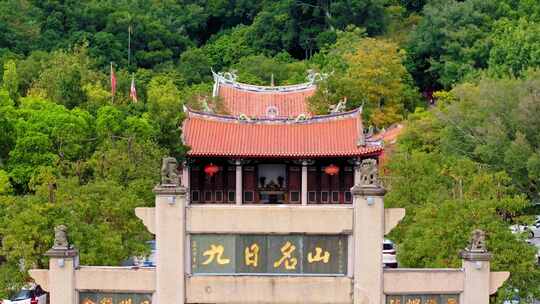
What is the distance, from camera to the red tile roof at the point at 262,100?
51938 mm

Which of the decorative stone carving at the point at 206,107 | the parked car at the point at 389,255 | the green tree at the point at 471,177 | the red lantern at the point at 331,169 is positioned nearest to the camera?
the green tree at the point at 471,177

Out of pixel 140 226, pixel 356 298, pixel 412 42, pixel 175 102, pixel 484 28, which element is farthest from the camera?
pixel 412 42

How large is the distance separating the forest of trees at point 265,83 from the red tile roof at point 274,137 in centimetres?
224

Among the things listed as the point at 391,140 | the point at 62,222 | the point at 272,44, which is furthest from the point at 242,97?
the point at 62,222

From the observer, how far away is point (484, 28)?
6166cm

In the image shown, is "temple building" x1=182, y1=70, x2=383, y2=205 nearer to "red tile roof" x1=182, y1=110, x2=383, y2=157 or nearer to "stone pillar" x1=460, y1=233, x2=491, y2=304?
"red tile roof" x1=182, y1=110, x2=383, y2=157

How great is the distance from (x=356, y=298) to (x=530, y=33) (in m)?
36.6

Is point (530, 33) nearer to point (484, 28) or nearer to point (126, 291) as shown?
point (484, 28)

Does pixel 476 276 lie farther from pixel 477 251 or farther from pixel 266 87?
pixel 266 87

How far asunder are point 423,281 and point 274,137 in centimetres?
2481

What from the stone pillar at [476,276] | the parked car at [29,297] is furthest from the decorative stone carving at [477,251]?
the parked car at [29,297]

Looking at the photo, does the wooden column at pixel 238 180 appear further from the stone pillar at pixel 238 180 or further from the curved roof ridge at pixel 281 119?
the curved roof ridge at pixel 281 119

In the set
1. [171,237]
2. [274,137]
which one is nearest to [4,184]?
[171,237]

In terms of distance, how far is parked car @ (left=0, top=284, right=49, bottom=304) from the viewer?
94.2ft
